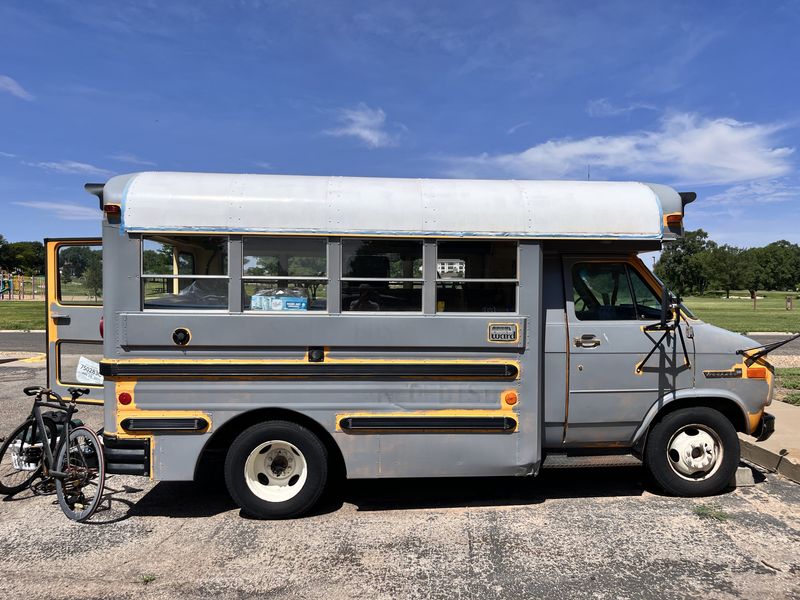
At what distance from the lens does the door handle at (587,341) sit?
173 inches

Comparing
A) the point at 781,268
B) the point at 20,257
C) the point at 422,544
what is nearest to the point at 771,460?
the point at 422,544

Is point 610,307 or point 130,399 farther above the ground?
point 610,307

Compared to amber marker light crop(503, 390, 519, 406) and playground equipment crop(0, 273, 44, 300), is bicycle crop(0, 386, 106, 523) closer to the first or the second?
amber marker light crop(503, 390, 519, 406)

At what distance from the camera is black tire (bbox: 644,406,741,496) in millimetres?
4457

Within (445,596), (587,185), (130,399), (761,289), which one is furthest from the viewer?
(761,289)

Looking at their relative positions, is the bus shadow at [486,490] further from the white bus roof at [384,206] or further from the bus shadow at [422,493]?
the white bus roof at [384,206]

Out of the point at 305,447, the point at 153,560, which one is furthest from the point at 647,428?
the point at 153,560

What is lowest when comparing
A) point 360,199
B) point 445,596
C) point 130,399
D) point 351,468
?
point 445,596

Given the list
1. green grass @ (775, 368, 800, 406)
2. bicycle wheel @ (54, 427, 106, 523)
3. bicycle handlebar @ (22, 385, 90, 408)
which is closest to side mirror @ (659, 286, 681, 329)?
bicycle wheel @ (54, 427, 106, 523)

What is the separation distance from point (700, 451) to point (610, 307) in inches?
57.3

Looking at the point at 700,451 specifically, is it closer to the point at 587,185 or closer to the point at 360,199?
the point at 587,185

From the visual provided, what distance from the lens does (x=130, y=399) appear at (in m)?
3.99

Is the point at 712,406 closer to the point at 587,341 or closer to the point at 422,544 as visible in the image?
the point at 587,341

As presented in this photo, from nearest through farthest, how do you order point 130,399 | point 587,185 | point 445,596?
point 445,596
point 130,399
point 587,185
